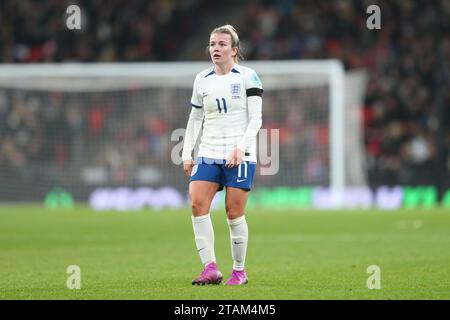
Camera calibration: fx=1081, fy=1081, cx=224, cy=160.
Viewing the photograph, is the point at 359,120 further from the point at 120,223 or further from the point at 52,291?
the point at 52,291

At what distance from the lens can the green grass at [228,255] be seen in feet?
29.1

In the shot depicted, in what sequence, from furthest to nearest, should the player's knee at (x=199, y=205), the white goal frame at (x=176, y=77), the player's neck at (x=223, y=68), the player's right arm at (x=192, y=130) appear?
the white goal frame at (x=176, y=77)
the player's right arm at (x=192, y=130)
the player's neck at (x=223, y=68)
the player's knee at (x=199, y=205)

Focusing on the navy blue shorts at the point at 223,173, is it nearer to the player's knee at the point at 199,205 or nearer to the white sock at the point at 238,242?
the player's knee at the point at 199,205

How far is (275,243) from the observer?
49.7 ft

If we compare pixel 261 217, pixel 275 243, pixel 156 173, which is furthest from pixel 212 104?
pixel 156 173

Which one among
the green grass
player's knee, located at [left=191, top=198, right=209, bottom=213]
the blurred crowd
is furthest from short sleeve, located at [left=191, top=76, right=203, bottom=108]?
the blurred crowd

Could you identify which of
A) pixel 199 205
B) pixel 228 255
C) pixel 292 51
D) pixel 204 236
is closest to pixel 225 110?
pixel 199 205

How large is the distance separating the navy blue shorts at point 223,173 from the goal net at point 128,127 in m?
16.0

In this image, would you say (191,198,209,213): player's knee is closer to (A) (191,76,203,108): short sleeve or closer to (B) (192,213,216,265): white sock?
(B) (192,213,216,265): white sock

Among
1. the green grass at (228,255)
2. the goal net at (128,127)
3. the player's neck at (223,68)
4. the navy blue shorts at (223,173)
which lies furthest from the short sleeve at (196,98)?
the goal net at (128,127)

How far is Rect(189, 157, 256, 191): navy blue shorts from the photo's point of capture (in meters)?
9.28

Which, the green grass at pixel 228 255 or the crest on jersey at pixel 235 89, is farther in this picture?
the crest on jersey at pixel 235 89

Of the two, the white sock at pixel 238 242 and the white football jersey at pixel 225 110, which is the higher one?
the white football jersey at pixel 225 110
